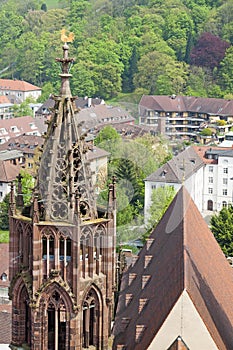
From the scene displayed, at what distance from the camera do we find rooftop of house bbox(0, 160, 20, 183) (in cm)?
8619

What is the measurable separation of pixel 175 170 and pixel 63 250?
179 feet

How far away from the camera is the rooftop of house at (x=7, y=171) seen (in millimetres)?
86194

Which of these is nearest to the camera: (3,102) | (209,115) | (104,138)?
(104,138)

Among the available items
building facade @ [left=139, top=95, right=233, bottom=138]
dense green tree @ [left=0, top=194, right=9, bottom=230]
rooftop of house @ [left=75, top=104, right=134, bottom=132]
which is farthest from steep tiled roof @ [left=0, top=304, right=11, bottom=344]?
building facade @ [left=139, top=95, right=233, bottom=138]

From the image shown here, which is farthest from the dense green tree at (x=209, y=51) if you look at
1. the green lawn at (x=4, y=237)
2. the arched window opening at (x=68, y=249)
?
the arched window opening at (x=68, y=249)

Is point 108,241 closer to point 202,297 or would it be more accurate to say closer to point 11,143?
point 202,297

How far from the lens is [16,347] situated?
86.0ft

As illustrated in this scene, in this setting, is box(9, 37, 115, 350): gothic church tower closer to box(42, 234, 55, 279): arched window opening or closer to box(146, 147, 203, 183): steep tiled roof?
box(42, 234, 55, 279): arched window opening

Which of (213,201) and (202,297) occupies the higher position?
(202,297)

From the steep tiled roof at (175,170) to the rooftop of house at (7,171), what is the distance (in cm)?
1435

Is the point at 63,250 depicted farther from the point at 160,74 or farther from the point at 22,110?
the point at 160,74

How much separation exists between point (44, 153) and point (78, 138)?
1014 millimetres

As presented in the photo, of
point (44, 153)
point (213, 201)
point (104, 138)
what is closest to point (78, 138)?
point (44, 153)

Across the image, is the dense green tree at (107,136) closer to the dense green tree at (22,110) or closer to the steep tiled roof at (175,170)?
the steep tiled roof at (175,170)
